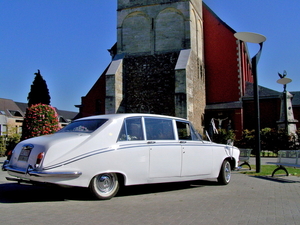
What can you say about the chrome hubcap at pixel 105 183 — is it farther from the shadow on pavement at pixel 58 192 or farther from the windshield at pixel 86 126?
the windshield at pixel 86 126

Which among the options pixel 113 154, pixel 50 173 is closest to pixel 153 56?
pixel 113 154

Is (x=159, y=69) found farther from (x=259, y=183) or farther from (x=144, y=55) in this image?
(x=259, y=183)

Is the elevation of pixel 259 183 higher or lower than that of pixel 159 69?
lower

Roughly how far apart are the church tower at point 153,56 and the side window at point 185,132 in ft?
59.0

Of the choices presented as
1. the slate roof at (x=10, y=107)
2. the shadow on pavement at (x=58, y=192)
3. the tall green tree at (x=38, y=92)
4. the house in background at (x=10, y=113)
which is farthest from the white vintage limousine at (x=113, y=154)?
the slate roof at (x=10, y=107)

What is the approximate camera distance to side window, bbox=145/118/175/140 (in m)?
6.42

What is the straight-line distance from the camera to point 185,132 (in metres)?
7.11

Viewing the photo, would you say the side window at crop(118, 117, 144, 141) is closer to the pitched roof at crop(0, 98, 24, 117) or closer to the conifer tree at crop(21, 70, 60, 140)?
the conifer tree at crop(21, 70, 60, 140)

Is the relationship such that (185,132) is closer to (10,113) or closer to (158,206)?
(158,206)

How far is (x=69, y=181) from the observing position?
5199 millimetres

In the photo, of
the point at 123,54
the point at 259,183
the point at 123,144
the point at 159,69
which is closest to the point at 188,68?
the point at 159,69

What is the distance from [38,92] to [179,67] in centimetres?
1364

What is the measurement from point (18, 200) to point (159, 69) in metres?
22.4

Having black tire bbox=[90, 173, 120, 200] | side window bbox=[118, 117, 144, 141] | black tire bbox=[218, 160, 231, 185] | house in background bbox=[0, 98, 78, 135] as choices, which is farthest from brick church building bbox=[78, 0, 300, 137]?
house in background bbox=[0, 98, 78, 135]
